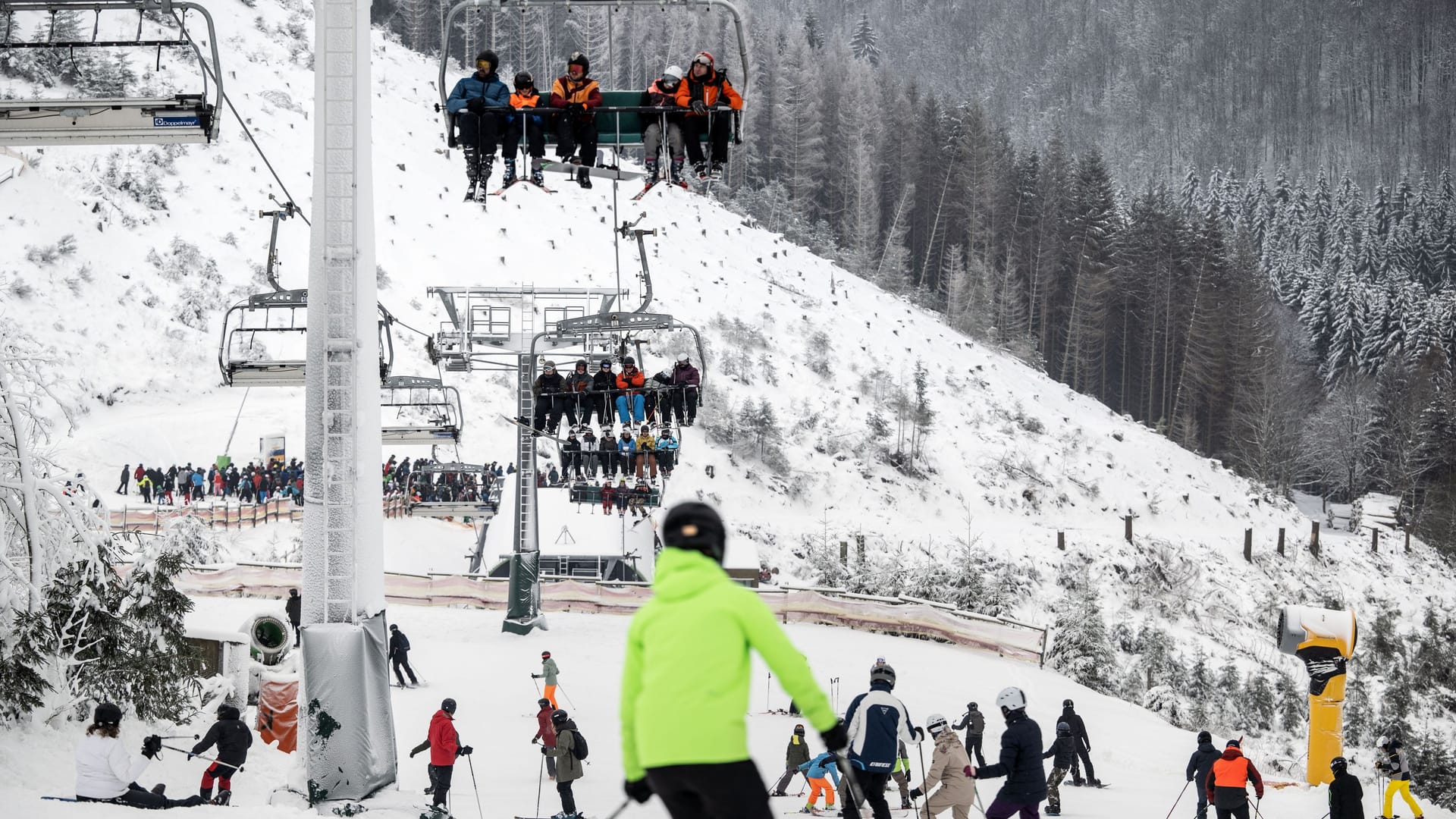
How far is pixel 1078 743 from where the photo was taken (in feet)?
49.8

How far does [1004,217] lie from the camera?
78438mm

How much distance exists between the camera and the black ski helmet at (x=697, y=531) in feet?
12.9

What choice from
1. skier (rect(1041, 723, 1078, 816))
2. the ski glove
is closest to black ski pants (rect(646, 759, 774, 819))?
the ski glove

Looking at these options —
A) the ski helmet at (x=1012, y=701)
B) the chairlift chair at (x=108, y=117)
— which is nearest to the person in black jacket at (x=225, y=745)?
the chairlift chair at (x=108, y=117)

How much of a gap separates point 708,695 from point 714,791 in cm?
28

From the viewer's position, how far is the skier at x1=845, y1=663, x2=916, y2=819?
7605 mm

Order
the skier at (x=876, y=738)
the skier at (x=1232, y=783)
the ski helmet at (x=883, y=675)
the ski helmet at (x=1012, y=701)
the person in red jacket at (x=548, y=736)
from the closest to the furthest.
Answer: the skier at (x=876, y=738), the ski helmet at (x=883, y=675), the ski helmet at (x=1012, y=701), the skier at (x=1232, y=783), the person in red jacket at (x=548, y=736)

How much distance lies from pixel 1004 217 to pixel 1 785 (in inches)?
2894

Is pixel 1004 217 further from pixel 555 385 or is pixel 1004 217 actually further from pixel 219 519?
pixel 555 385

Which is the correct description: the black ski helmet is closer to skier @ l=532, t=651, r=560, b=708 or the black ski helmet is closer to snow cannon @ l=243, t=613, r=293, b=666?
skier @ l=532, t=651, r=560, b=708

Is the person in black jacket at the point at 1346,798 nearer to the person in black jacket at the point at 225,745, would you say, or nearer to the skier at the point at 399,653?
the person in black jacket at the point at 225,745

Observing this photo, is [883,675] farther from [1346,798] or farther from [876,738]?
[1346,798]

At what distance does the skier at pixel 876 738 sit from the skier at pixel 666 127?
189 inches

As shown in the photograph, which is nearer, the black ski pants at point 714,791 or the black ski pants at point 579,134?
the black ski pants at point 714,791
